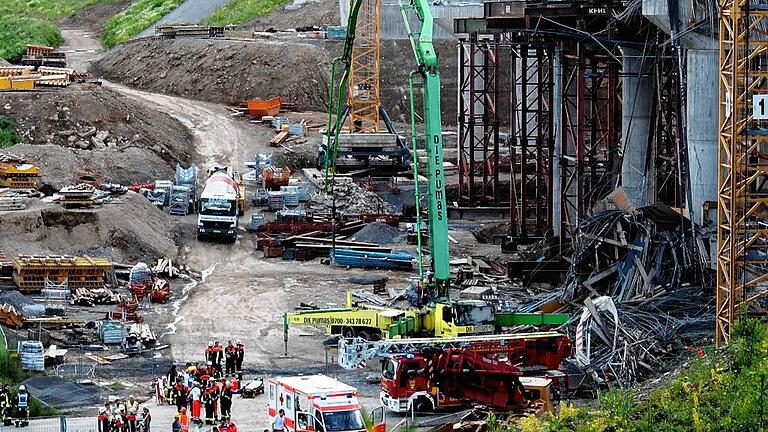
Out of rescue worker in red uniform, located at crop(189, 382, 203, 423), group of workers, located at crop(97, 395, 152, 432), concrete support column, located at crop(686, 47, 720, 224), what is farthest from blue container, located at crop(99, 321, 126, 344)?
concrete support column, located at crop(686, 47, 720, 224)

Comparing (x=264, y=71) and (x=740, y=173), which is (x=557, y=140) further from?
(x=264, y=71)

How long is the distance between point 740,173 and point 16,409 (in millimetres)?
16209

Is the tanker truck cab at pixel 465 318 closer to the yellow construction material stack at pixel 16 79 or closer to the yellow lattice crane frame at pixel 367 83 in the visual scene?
the yellow lattice crane frame at pixel 367 83

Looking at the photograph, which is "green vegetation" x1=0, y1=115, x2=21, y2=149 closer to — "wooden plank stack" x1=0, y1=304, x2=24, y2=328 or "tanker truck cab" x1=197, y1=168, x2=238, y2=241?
"tanker truck cab" x1=197, y1=168, x2=238, y2=241

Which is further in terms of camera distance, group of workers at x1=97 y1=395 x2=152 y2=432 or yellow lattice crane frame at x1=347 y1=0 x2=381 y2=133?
yellow lattice crane frame at x1=347 y1=0 x2=381 y2=133

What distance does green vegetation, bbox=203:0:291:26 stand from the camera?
384 feet

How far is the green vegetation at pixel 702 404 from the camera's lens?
26.4 metres

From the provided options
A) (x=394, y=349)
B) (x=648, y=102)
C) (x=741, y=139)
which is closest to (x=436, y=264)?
(x=394, y=349)

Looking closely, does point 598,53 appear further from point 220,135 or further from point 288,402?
point 220,135

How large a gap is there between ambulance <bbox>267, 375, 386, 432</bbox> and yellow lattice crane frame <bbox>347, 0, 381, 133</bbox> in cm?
4936

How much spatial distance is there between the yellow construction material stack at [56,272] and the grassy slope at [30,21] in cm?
5267

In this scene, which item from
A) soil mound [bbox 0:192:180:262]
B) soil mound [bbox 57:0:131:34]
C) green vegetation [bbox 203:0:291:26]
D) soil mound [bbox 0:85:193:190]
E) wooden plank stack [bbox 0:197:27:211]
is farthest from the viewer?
soil mound [bbox 57:0:131:34]

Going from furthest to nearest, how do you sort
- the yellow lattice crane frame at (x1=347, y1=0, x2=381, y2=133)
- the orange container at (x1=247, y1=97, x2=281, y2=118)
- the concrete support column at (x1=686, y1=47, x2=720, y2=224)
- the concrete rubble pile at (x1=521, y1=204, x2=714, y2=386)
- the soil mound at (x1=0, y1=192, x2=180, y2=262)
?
the orange container at (x1=247, y1=97, x2=281, y2=118) → the yellow lattice crane frame at (x1=347, y1=0, x2=381, y2=133) → the soil mound at (x1=0, y1=192, x2=180, y2=262) → the concrete support column at (x1=686, y1=47, x2=720, y2=224) → the concrete rubble pile at (x1=521, y1=204, x2=714, y2=386)

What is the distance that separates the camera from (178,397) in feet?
120
